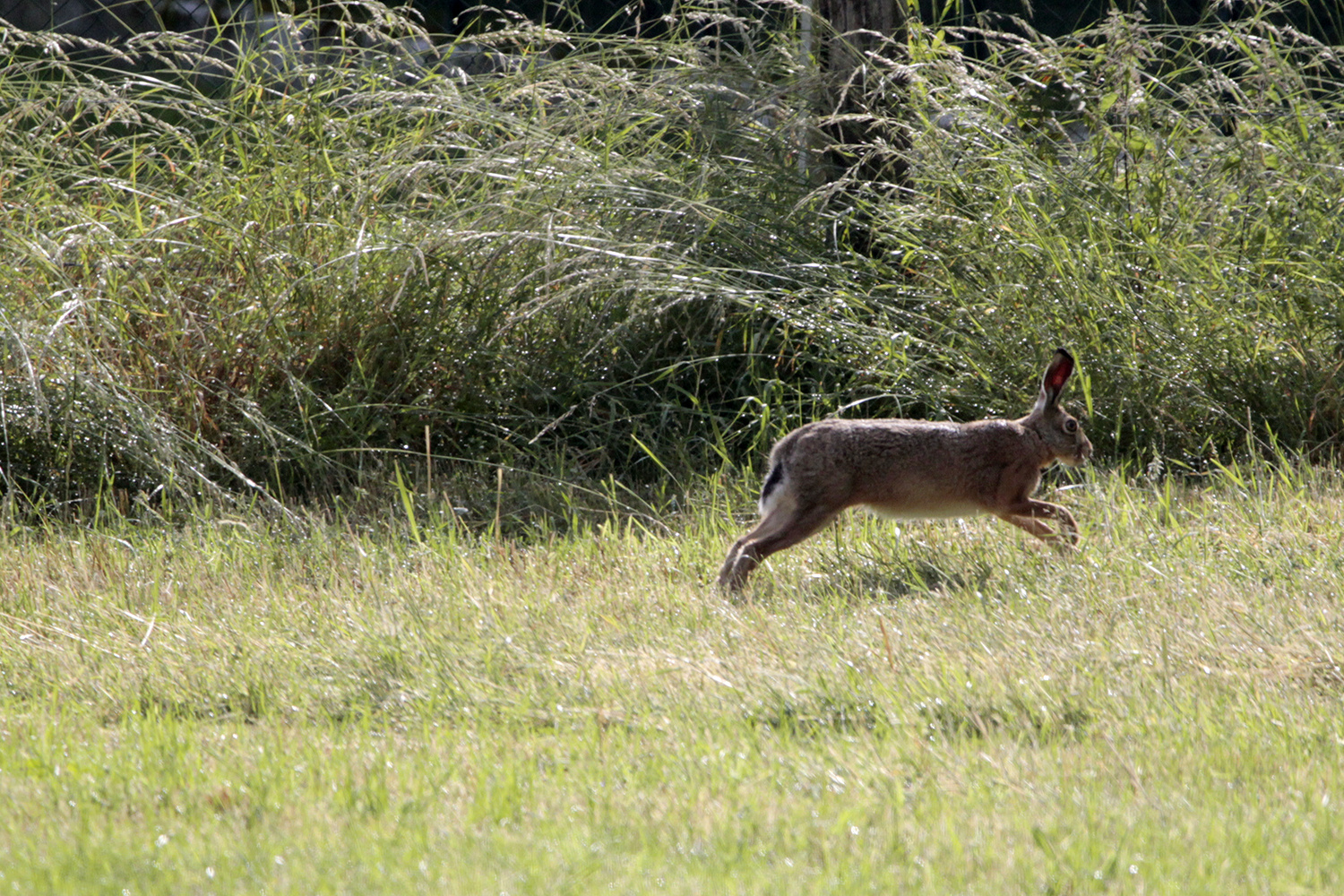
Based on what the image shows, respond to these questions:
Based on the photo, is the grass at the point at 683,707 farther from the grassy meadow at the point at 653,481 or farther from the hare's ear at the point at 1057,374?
the hare's ear at the point at 1057,374

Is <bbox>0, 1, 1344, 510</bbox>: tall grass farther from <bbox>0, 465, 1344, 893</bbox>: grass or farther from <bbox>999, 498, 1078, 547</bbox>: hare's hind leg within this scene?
<bbox>999, 498, 1078, 547</bbox>: hare's hind leg

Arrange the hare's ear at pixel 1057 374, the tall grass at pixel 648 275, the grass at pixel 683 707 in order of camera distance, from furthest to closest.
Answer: the tall grass at pixel 648 275
the hare's ear at pixel 1057 374
the grass at pixel 683 707

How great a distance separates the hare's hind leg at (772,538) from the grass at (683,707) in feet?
0.28

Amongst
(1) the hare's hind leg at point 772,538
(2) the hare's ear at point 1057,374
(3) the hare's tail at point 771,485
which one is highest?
(2) the hare's ear at point 1057,374

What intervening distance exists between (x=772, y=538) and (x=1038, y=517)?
919 millimetres

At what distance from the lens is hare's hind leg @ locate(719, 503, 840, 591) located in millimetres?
4289

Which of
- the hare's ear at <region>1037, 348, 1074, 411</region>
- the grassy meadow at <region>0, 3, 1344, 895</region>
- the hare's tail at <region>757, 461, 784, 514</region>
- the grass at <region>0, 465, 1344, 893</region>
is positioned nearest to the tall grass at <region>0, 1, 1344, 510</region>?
the grassy meadow at <region>0, 3, 1344, 895</region>

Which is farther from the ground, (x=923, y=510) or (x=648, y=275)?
(x=648, y=275)

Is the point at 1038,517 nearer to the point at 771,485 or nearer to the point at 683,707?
the point at 771,485

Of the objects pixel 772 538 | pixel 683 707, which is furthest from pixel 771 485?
pixel 683 707

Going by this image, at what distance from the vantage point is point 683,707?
3.29 metres

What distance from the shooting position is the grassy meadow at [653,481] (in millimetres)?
2703

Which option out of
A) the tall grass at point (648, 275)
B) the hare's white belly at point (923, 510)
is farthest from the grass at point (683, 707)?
the tall grass at point (648, 275)

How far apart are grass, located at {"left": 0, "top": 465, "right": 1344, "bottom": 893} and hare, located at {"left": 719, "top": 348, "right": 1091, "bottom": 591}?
14 centimetres
